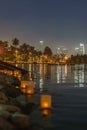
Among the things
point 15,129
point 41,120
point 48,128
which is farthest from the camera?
point 41,120

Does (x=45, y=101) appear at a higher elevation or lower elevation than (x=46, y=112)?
higher

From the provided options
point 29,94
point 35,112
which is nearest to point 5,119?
point 35,112

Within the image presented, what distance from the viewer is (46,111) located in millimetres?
27031

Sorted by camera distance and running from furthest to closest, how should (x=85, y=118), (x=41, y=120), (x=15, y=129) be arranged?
(x=85, y=118) < (x=41, y=120) < (x=15, y=129)

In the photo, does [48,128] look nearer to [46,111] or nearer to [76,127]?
[76,127]

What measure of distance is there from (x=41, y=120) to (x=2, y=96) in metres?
4.51

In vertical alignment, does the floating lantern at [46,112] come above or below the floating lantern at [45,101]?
below

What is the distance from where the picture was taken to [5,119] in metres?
19.9

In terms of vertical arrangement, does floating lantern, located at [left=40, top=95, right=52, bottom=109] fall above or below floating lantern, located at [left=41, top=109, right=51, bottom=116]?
above

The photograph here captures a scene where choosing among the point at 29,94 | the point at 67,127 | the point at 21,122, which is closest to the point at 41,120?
the point at 67,127

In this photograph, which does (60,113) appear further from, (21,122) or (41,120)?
(21,122)

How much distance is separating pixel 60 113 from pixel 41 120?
3.69 metres

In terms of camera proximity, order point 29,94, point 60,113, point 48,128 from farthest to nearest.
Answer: point 29,94, point 60,113, point 48,128

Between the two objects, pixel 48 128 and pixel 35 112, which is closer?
pixel 48 128
